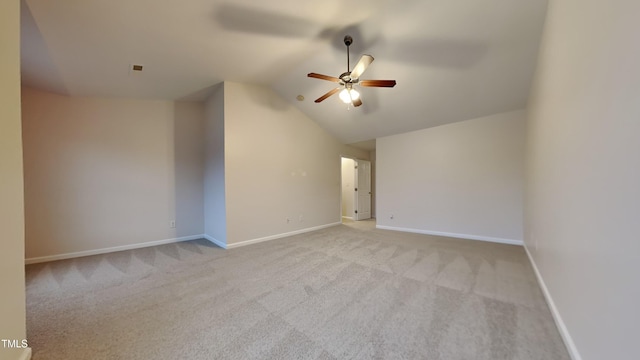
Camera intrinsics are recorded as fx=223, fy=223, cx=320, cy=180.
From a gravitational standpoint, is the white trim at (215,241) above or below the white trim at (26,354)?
below

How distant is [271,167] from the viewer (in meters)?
4.77

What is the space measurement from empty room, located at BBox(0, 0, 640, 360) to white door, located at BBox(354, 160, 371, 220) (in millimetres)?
1292

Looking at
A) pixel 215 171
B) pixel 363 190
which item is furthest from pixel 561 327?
pixel 363 190

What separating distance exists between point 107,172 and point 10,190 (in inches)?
130

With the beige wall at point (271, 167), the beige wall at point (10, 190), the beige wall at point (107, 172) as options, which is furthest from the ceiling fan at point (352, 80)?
the beige wall at point (107, 172)

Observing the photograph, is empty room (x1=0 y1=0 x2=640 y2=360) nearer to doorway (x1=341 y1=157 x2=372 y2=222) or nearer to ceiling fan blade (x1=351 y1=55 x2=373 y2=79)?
ceiling fan blade (x1=351 y1=55 x2=373 y2=79)

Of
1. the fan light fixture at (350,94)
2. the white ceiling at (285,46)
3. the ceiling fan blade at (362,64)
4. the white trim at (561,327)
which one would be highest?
the white ceiling at (285,46)

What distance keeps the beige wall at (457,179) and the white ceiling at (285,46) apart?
565 mm

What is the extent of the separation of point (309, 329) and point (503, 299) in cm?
198

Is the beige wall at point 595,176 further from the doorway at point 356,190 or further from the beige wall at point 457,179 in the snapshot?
the doorway at point 356,190

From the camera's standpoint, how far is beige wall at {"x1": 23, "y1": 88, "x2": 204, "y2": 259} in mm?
3496

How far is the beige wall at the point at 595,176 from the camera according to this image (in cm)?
95

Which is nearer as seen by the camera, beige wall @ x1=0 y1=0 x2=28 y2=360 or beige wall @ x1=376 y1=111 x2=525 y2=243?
beige wall @ x1=0 y1=0 x2=28 y2=360

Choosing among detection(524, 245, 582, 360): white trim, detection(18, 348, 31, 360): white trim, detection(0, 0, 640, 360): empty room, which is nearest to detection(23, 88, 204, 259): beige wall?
detection(0, 0, 640, 360): empty room
